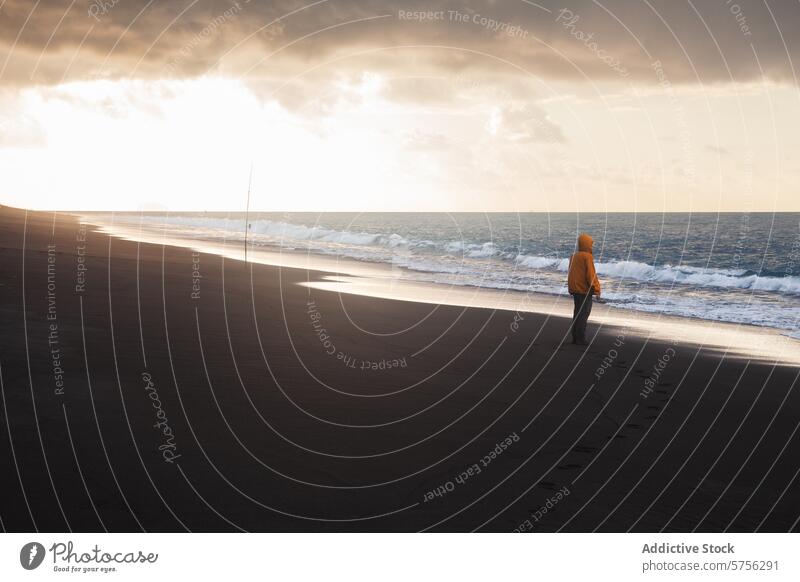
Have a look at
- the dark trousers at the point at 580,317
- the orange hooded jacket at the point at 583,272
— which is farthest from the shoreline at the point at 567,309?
the orange hooded jacket at the point at 583,272

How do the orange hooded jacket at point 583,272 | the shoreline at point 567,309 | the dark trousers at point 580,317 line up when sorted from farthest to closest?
1. the shoreline at point 567,309
2. the dark trousers at point 580,317
3. the orange hooded jacket at point 583,272

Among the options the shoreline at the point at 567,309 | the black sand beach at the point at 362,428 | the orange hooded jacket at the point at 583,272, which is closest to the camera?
the black sand beach at the point at 362,428

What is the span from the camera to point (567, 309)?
2236cm

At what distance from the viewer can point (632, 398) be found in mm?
11195

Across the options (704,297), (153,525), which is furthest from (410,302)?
(153,525)

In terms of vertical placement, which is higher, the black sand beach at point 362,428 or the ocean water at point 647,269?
the ocean water at point 647,269

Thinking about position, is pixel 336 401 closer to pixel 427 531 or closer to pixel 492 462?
pixel 492 462

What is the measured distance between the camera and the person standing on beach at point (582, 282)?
15.4 metres

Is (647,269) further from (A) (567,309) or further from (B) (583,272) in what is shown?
(B) (583,272)

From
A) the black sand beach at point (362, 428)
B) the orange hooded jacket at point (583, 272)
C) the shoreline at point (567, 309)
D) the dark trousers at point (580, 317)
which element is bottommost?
the black sand beach at point (362, 428)

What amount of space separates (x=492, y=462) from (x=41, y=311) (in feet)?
29.0

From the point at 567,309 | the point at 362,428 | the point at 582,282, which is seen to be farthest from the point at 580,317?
the point at 362,428

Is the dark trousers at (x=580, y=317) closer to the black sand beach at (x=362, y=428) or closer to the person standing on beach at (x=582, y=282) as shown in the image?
the person standing on beach at (x=582, y=282)

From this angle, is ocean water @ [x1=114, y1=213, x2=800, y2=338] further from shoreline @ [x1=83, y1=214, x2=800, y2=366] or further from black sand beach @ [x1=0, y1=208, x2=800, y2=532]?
black sand beach @ [x1=0, y1=208, x2=800, y2=532]
